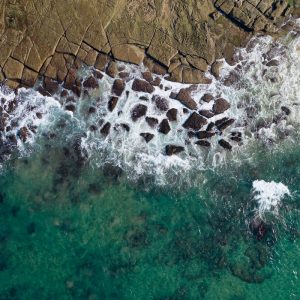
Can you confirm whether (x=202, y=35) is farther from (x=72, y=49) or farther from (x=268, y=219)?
(x=268, y=219)

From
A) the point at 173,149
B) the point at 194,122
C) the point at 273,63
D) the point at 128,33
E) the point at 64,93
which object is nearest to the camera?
the point at 128,33

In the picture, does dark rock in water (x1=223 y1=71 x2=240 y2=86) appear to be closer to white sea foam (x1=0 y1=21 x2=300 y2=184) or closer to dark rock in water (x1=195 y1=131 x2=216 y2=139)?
white sea foam (x1=0 y1=21 x2=300 y2=184)

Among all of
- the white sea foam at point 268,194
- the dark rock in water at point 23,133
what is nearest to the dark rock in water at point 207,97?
the white sea foam at point 268,194

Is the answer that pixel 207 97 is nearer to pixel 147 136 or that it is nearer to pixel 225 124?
pixel 225 124

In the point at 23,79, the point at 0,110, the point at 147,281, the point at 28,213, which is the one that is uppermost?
the point at 23,79

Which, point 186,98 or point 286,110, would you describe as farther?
point 286,110

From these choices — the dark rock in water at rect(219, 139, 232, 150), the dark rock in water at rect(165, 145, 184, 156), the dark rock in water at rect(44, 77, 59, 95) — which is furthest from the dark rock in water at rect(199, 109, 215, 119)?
the dark rock in water at rect(44, 77, 59, 95)

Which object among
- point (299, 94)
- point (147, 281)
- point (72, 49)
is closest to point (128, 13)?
point (72, 49)

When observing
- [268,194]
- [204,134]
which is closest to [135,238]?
[204,134]
